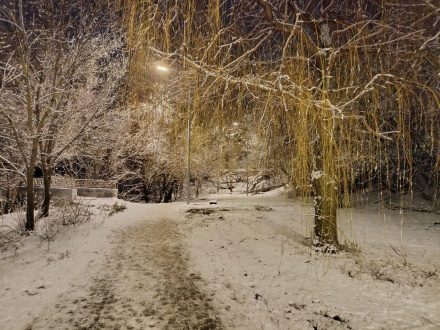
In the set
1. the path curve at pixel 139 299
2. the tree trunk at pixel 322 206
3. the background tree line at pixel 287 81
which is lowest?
the path curve at pixel 139 299

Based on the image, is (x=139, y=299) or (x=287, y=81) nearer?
(x=287, y=81)

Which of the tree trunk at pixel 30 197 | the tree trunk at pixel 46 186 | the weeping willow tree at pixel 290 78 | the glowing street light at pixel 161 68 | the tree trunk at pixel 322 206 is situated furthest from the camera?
the tree trunk at pixel 46 186

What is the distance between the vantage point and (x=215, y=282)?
570cm

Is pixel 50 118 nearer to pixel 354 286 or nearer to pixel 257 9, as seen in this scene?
pixel 257 9

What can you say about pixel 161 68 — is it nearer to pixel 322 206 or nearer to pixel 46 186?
pixel 322 206

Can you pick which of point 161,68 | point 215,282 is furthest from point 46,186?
point 161,68

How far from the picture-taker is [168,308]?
460cm

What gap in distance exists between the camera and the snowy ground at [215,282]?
4285mm

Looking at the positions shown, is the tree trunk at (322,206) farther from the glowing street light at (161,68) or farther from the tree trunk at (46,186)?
the tree trunk at (46,186)

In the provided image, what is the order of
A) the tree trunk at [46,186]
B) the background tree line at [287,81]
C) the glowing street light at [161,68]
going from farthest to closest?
1. the tree trunk at [46,186]
2. the glowing street light at [161,68]
3. the background tree line at [287,81]

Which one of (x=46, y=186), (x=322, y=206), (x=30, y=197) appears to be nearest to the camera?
(x=322, y=206)

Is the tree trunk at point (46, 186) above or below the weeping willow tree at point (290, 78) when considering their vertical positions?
below

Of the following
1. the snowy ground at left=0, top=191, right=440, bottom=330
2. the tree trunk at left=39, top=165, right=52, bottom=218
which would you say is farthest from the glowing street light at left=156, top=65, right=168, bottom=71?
the tree trunk at left=39, top=165, right=52, bottom=218

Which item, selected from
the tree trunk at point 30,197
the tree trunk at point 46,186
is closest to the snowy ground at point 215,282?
the tree trunk at point 30,197
